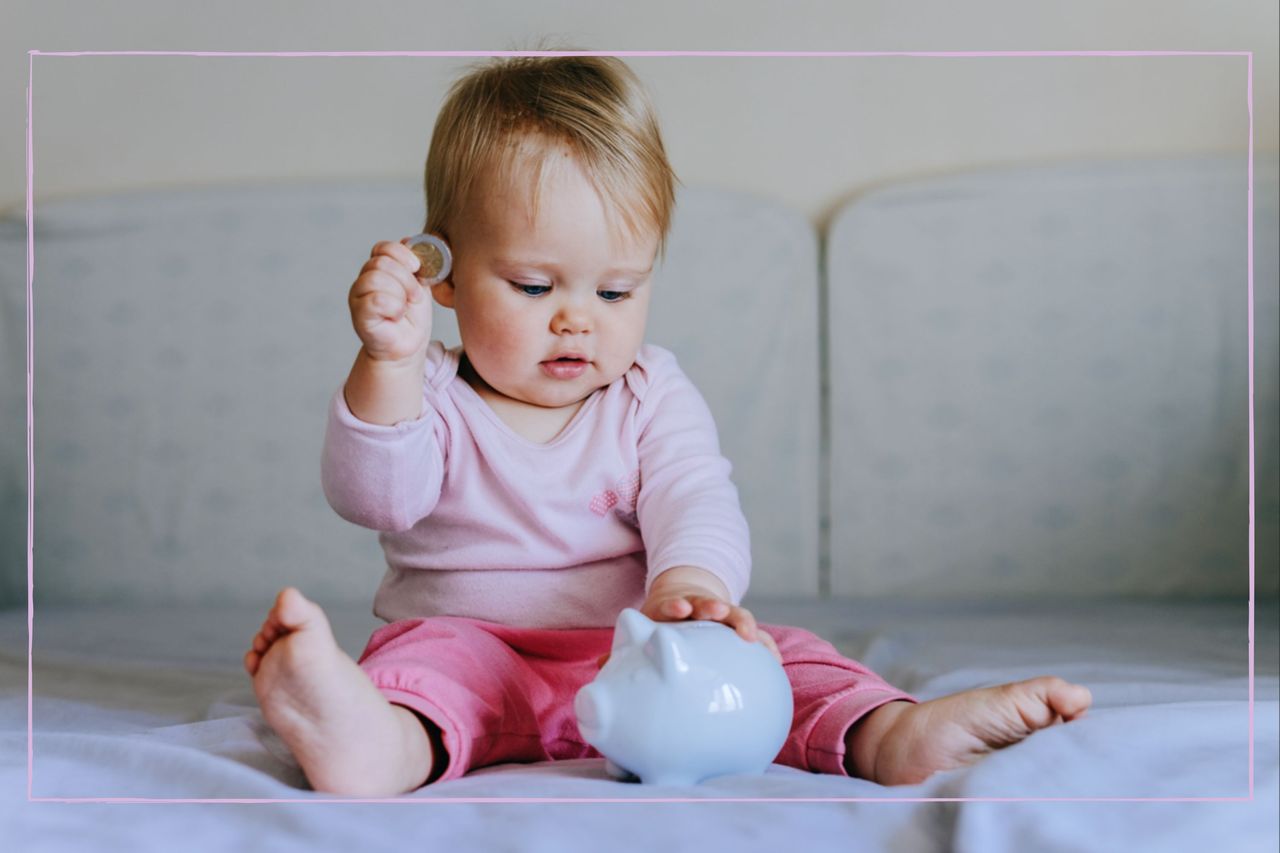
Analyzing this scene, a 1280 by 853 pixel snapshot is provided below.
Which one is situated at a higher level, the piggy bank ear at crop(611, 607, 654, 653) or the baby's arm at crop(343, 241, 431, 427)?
the baby's arm at crop(343, 241, 431, 427)

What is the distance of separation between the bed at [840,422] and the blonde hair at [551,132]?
150 millimetres

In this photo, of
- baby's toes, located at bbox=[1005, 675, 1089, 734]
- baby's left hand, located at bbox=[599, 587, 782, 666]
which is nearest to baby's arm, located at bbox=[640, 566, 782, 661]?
baby's left hand, located at bbox=[599, 587, 782, 666]

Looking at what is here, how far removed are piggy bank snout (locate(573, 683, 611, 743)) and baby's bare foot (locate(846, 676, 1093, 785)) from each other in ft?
0.47

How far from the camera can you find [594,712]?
51 centimetres

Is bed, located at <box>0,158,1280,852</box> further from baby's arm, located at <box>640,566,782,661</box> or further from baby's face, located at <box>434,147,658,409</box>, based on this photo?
baby's arm, located at <box>640,566,782,661</box>

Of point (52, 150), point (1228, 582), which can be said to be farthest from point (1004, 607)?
point (52, 150)

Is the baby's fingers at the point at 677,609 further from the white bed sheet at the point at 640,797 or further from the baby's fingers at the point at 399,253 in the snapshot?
the baby's fingers at the point at 399,253

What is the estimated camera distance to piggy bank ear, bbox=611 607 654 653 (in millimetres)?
Result: 524

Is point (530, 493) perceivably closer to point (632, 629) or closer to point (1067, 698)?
point (632, 629)

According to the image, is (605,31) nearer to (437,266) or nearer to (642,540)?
(437,266)

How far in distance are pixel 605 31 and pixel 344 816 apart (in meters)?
0.44

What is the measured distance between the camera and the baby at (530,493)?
55 cm

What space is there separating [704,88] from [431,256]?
0.30 metres

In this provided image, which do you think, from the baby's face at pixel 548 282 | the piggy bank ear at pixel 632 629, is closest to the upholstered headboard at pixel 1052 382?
the baby's face at pixel 548 282
